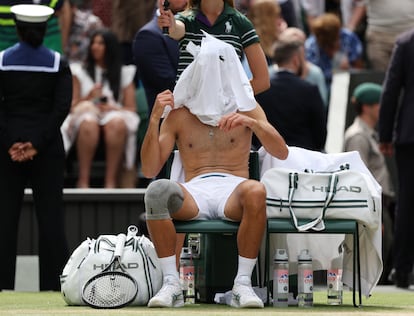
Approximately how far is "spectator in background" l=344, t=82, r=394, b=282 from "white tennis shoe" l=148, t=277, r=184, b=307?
16.9ft

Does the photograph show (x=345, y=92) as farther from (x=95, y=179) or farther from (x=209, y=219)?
(x=209, y=219)

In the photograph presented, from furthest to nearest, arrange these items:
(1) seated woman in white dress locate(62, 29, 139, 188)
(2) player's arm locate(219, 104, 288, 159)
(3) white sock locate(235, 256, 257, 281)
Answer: (1) seated woman in white dress locate(62, 29, 139, 188)
(2) player's arm locate(219, 104, 288, 159)
(3) white sock locate(235, 256, 257, 281)

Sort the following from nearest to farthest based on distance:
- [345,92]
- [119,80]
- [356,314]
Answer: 1. [356,314]
2. [119,80]
3. [345,92]

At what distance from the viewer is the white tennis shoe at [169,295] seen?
8.80 metres

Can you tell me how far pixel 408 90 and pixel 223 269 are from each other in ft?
12.0

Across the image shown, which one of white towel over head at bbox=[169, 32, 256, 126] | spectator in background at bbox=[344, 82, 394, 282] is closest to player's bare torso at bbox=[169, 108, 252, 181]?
white towel over head at bbox=[169, 32, 256, 126]

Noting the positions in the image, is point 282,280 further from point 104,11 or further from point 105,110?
point 104,11

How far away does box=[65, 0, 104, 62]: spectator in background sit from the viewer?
16.5m

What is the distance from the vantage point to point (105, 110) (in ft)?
49.5

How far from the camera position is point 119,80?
1520 centimetres

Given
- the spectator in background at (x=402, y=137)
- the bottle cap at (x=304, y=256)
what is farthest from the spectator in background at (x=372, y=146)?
the bottle cap at (x=304, y=256)

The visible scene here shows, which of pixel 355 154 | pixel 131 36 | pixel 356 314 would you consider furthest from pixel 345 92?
pixel 356 314

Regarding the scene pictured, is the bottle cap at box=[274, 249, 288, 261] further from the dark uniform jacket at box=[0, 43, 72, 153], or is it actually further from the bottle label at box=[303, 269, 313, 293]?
the dark uniform jacket at box=[0, 43, 72, 153]

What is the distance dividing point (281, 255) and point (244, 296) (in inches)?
20.1
